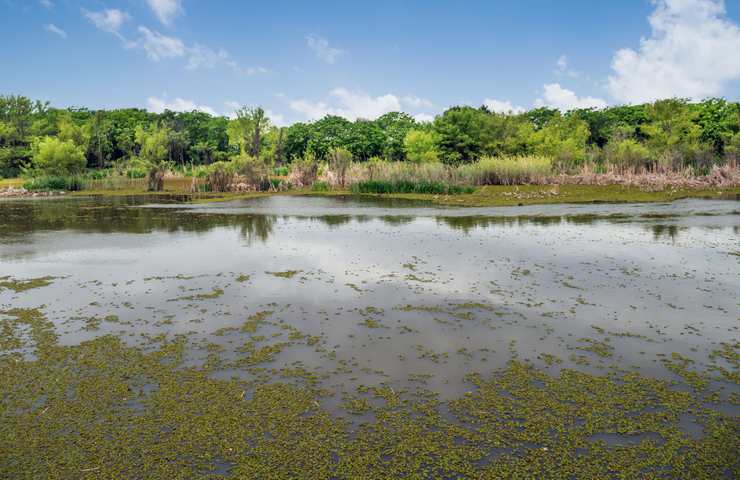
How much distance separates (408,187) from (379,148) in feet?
110

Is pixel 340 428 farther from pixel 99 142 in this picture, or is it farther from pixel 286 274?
pixel 99 142

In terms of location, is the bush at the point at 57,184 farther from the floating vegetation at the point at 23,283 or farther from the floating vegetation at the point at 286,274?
the floating vegetation at the point at 286,274

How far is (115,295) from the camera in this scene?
8773mm

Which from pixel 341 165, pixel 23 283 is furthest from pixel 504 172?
pixel 23 283

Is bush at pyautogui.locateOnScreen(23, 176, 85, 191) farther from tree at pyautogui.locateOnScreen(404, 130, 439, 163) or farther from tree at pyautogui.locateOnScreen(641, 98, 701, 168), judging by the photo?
tree at pyautogui.locateOnScreen(641, 98, 701, 168)

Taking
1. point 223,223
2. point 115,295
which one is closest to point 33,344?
point 115,295

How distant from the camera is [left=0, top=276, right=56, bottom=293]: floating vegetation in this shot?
30.6 ft

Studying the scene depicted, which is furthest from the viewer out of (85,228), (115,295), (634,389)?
A: (85,228)

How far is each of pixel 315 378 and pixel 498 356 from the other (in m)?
2.16

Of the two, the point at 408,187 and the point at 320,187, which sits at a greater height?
the point at 320,187

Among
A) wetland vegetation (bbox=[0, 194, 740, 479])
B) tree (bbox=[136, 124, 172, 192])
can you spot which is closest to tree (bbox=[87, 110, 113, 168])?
tree (bbox=[136, 124, 172, 192])

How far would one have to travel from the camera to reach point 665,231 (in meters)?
15.1

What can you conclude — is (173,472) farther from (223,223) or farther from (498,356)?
(223,223)

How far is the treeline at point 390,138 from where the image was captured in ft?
150
